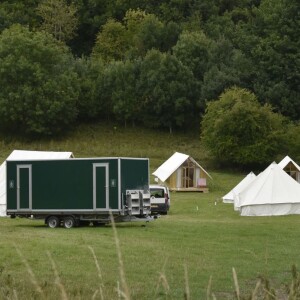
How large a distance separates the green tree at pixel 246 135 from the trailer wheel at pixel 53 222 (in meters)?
35.2

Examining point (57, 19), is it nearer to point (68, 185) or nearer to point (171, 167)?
point (171, 167)

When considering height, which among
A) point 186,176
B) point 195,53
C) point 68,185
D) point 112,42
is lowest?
point 186,176

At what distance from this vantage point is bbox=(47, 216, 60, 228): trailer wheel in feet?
93.9

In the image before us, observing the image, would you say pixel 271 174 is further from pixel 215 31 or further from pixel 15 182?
pixel 215 31

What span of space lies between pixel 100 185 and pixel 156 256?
921cm

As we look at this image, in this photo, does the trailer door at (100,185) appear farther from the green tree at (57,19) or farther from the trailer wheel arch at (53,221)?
the green tree at (57,19)

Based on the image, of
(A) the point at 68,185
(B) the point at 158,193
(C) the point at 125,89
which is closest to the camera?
(A) the point at 68,185

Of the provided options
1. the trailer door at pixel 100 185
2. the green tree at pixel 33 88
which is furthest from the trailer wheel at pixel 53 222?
the green tree at pixel 33 88

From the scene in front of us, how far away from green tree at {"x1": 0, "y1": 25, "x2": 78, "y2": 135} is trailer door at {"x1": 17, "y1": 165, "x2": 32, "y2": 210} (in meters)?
41.0

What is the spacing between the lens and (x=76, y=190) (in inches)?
1107

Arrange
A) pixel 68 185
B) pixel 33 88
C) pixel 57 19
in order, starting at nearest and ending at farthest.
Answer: pixel 68 185 < pixel 33 88 < pixel 57 19

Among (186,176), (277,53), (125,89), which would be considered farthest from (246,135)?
(125,89)

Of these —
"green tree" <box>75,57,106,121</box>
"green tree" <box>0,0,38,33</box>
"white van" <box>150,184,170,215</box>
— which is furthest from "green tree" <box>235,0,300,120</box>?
"white van" <box>150,184,170,215</box>

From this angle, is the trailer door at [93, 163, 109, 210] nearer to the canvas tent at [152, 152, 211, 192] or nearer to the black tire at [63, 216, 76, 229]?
the black tire at [63, 216, 76, 229]
